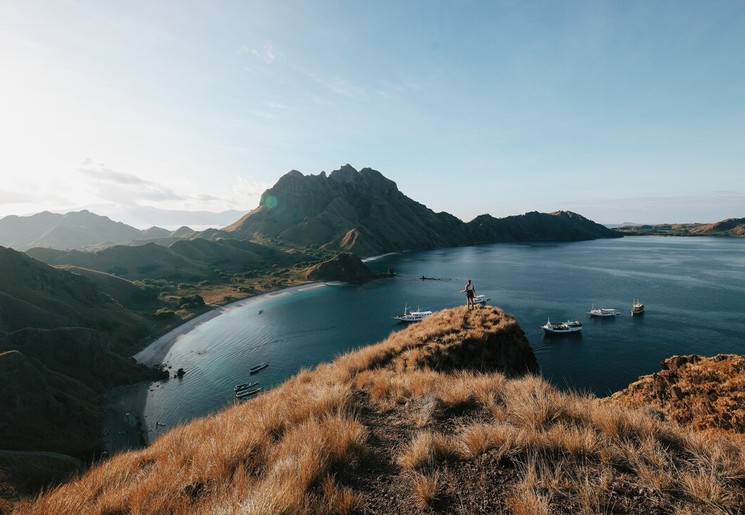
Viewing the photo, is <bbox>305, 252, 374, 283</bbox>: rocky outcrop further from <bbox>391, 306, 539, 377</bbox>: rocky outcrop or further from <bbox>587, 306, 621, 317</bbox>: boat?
<bbox>391, 306, 539, 377</bbox>: rocky outcrop

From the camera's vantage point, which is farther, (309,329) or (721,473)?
(309,329)

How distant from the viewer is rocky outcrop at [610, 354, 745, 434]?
29.3 ft

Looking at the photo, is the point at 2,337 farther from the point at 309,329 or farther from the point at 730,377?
the point at 730,377

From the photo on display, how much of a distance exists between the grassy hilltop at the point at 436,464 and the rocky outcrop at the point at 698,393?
13.5 feet

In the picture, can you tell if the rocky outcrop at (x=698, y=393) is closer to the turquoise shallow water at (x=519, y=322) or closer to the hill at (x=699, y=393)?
the hill at (x=699, y=393)

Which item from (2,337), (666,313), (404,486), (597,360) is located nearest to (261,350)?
(2,337)

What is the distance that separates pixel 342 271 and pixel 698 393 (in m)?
108

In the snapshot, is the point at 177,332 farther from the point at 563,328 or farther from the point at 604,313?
the point at 604,313

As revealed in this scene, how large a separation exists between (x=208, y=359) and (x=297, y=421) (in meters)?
51.3

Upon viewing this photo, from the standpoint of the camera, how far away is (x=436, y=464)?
17.8 feet

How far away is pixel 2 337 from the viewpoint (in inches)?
1383

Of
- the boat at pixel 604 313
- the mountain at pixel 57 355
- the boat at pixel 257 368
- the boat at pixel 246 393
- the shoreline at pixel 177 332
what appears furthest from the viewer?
the boat at pixel 604 313

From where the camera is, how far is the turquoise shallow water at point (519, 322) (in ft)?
133

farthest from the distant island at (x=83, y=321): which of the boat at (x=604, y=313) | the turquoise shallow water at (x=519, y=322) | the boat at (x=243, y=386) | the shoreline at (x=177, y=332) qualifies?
the boat at (x=604, y=313)
